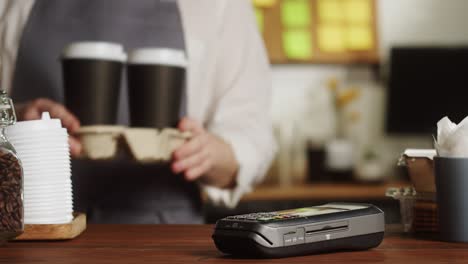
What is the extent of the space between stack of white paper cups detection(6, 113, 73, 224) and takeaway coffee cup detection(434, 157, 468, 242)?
0.55 m

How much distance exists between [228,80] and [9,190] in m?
1.02

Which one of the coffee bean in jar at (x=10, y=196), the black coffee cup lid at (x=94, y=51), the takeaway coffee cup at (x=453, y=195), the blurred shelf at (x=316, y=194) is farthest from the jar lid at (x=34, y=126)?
the blurred shelf at (x=316, y=194)

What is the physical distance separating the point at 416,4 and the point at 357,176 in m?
0.95

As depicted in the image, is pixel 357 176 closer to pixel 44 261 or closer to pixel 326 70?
pixel 326 70

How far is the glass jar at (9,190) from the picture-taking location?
3.56ft

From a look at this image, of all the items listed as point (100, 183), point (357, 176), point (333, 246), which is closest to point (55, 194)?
point (333, 246)

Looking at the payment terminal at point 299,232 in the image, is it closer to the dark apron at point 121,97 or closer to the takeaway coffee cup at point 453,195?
the takeaway coffee cup at point 453,195

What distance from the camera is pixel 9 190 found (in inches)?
43.0

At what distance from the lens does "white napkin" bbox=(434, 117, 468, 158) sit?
45.6 inches

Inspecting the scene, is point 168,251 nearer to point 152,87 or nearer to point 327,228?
point 327,228

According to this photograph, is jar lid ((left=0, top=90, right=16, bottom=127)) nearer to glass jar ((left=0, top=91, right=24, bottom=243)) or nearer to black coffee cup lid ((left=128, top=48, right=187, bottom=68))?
glass jar ((left=0, top=91, right=24, bottom=243))

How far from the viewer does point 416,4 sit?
13.7ft

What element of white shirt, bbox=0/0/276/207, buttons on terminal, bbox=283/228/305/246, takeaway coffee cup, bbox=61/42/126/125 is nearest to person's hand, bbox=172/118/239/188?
white shirt, bbox=0/0/276/207

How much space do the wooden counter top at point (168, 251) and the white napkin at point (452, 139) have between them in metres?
0.13
